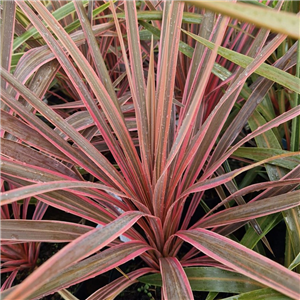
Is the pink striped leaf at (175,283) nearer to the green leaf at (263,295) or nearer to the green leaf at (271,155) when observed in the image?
the green leaf at (263,295)

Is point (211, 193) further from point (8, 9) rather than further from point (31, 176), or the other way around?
point (8, 9)

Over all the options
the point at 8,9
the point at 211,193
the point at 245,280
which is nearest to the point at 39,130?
the point at 8,9

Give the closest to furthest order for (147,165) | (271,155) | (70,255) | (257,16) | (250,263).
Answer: (257,16) < (70,255) < (250,263) < (147,165) < (271,155)

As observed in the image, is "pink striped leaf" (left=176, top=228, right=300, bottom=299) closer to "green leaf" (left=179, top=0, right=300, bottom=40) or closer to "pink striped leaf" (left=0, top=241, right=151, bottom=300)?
"pink striped leaf" (left=0, top=241, right=151, bottom=300)

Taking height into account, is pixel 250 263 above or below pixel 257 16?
below

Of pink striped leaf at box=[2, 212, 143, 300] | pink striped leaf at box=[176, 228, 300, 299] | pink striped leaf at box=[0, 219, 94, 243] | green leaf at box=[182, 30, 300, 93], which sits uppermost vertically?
green leaf at box=[182, 30, 300, 93]

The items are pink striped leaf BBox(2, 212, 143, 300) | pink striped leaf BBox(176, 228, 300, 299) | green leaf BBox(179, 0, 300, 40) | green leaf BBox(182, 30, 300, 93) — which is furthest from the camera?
green leaf BBox(182, 30, 300, 93)

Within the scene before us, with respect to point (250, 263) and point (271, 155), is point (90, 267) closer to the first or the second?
point (250, 263)

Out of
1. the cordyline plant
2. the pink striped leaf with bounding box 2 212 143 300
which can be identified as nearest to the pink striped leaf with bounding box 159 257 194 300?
the cordyline plant

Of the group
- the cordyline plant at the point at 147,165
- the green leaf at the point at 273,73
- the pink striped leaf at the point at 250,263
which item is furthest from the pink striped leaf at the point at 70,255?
the green leaf at the point at 273,73

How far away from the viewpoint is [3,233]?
1.57 ft

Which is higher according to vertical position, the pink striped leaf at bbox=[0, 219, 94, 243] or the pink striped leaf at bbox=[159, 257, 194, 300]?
the pink striped leaf at bbox=[0, 219, 94, 243]

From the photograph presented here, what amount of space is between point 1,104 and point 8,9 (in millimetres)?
222

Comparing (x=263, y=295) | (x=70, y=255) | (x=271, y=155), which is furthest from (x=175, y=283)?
(x=271, y=155)
